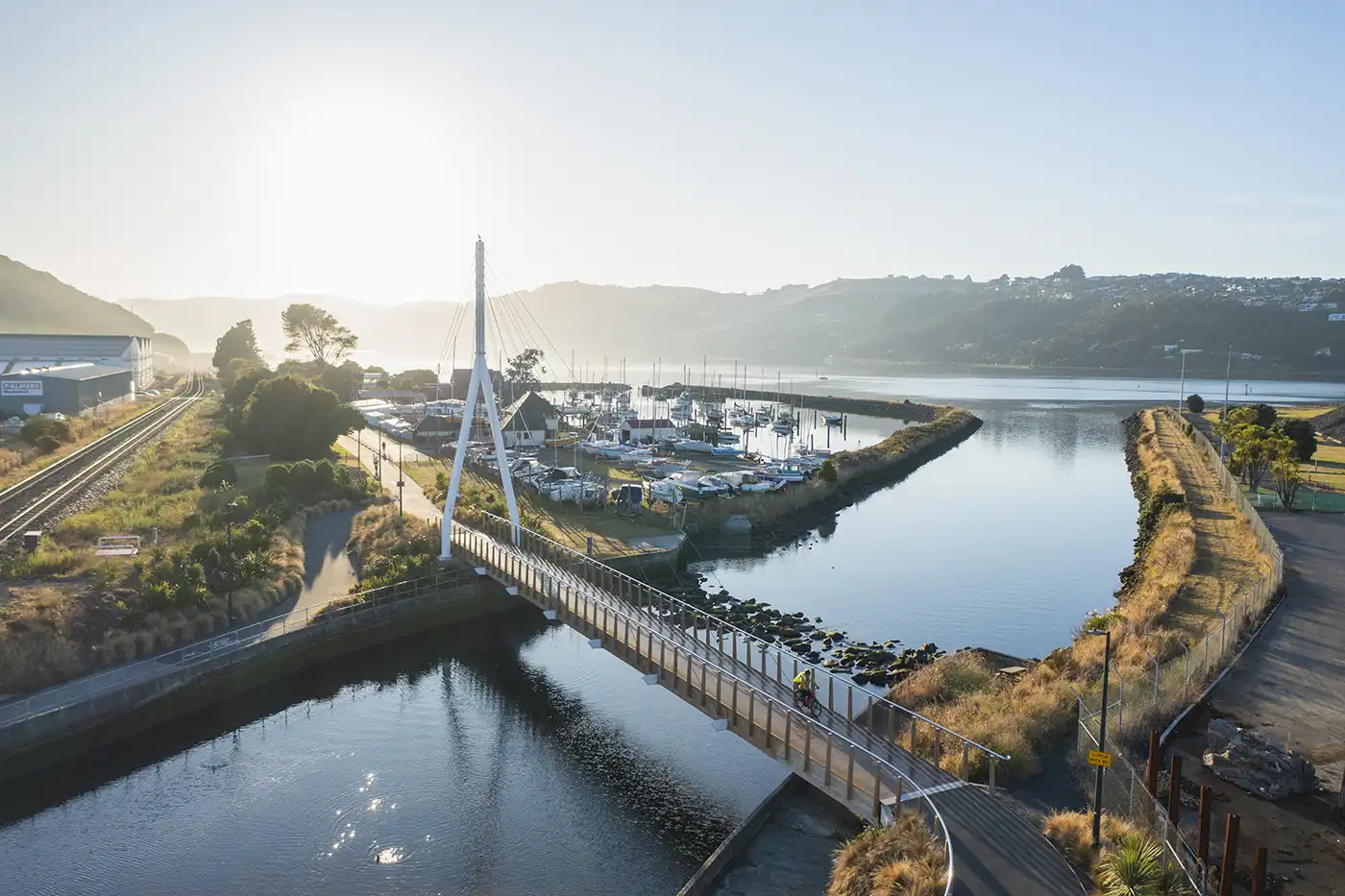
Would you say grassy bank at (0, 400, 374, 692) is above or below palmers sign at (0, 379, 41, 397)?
below

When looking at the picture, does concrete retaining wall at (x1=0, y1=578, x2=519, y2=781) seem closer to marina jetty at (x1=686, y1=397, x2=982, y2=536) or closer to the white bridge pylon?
the white bridge pylon

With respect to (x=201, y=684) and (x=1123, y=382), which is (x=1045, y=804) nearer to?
(x=201, y=684)

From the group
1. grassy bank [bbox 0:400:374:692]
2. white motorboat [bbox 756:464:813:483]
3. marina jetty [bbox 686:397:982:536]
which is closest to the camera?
grassy bank [bbox 0:400:374:692]

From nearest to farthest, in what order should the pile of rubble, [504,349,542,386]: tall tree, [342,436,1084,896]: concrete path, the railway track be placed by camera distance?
1. [342,436,1084,896]: concrete path
2. the pile of rubble
3. the railway track
4. [504,349,542,386]: tall tree

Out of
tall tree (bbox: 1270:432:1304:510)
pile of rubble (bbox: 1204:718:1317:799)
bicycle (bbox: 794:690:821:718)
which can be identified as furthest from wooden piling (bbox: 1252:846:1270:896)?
tall tree (bbox: 1270:432:1304:510)

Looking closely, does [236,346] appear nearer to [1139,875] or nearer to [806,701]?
[806,701]
